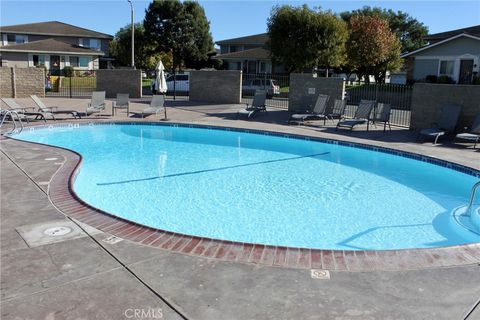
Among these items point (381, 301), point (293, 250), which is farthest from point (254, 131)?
point (381, 301)

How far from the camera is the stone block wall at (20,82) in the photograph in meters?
24.9

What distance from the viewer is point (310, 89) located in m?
19.3

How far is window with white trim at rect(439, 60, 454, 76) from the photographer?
33.7 m

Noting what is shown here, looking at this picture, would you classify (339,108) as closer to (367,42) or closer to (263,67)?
(367,42)

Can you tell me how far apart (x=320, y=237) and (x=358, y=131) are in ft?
31.9

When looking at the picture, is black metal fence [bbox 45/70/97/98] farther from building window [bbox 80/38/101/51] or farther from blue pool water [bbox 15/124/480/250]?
building window [bbox 80/38/101/51]

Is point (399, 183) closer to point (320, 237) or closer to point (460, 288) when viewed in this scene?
point (320, 237)

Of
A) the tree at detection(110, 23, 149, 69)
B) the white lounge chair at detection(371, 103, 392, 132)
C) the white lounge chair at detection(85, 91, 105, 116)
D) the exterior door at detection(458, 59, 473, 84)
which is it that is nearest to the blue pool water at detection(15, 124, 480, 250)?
the white lounge chair at detection(371, 103, 392, 132)

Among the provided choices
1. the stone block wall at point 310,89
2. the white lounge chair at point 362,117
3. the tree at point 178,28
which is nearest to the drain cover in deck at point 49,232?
the white lounge chair at point 362,117

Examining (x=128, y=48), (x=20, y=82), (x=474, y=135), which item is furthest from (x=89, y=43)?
(x=474, y=135)

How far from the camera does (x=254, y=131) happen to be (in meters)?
15.8

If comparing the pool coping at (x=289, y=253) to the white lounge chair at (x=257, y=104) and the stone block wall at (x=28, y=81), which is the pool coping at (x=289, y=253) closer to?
the white lounge chair at (x=257, y=104)

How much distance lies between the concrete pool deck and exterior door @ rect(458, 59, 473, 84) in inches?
1235

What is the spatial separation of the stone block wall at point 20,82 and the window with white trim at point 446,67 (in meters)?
28.8
